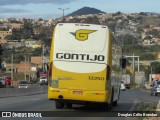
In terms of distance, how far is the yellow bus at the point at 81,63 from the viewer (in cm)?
2327

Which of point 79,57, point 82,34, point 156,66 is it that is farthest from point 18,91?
point 156,66

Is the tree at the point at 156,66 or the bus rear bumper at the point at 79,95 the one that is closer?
the bus rear bumper at the point at 79,95

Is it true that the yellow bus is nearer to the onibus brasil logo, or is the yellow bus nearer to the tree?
the onibus brasil logo

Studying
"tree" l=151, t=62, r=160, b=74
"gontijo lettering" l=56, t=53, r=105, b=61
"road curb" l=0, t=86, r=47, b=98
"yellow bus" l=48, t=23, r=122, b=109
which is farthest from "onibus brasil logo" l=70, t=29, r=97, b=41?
"tree" l=151, t=62, r=160, b=74

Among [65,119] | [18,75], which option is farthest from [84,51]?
[18,75]

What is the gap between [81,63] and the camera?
923 inches

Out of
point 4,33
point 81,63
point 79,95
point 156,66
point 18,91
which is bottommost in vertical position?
point 156,66

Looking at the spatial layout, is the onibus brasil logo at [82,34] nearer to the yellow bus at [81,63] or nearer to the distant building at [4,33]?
the yellow bus at [81,63]

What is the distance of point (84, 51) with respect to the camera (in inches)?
924

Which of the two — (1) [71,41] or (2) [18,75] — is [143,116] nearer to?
(1) [71,41]

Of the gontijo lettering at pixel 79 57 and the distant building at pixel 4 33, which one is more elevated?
the gontijo lettering at pixel 79 57

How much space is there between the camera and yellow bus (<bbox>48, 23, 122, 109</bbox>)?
23266mm

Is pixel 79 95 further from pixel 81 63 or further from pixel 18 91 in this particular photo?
pixel 18 91

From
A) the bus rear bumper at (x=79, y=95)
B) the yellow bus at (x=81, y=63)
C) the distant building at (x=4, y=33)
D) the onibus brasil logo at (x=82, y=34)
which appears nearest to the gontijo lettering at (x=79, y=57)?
the yellow bus at (x=81, y=63)
